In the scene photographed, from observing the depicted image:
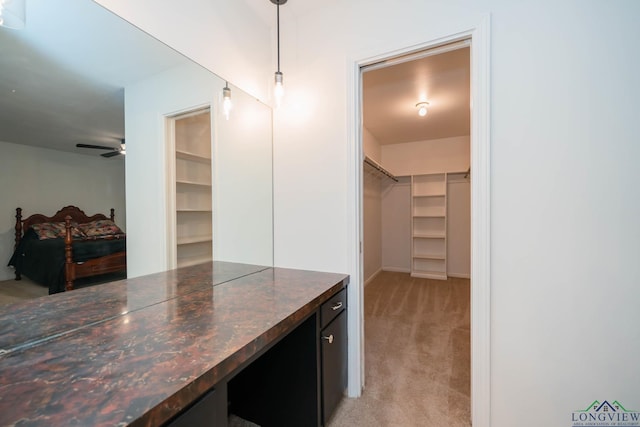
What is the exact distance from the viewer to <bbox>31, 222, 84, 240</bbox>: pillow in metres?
0.87

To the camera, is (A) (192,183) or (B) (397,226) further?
(B) (397,226)

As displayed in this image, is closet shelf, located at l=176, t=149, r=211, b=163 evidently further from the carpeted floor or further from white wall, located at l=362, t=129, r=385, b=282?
white wall, located at l=362, t=129, r=385, b=282

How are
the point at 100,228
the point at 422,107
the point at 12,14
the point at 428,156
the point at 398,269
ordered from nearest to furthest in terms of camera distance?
1. the point at 12,14
2. the point at 100,228
3. the point at 422,107
4. the point at 428,156
5. the point at 398,269

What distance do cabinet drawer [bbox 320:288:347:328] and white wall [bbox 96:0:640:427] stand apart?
0.80 meters

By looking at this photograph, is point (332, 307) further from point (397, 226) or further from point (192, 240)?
point (397, 226)

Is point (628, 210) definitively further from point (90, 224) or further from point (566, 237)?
point (90, 224)

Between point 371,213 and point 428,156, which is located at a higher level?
point 428,156

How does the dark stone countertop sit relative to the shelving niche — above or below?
below

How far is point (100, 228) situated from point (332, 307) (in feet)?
3.72

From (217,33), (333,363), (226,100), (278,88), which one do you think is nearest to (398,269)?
(333,363)

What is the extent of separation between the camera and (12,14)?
2.66ft

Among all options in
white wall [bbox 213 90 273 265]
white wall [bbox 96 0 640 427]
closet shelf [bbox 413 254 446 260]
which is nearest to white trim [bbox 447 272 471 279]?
closet shelf [bbox 413 254 446 260]

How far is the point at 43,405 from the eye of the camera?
1.74ft

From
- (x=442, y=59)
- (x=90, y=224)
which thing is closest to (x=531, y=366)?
(x=90, y=224)
